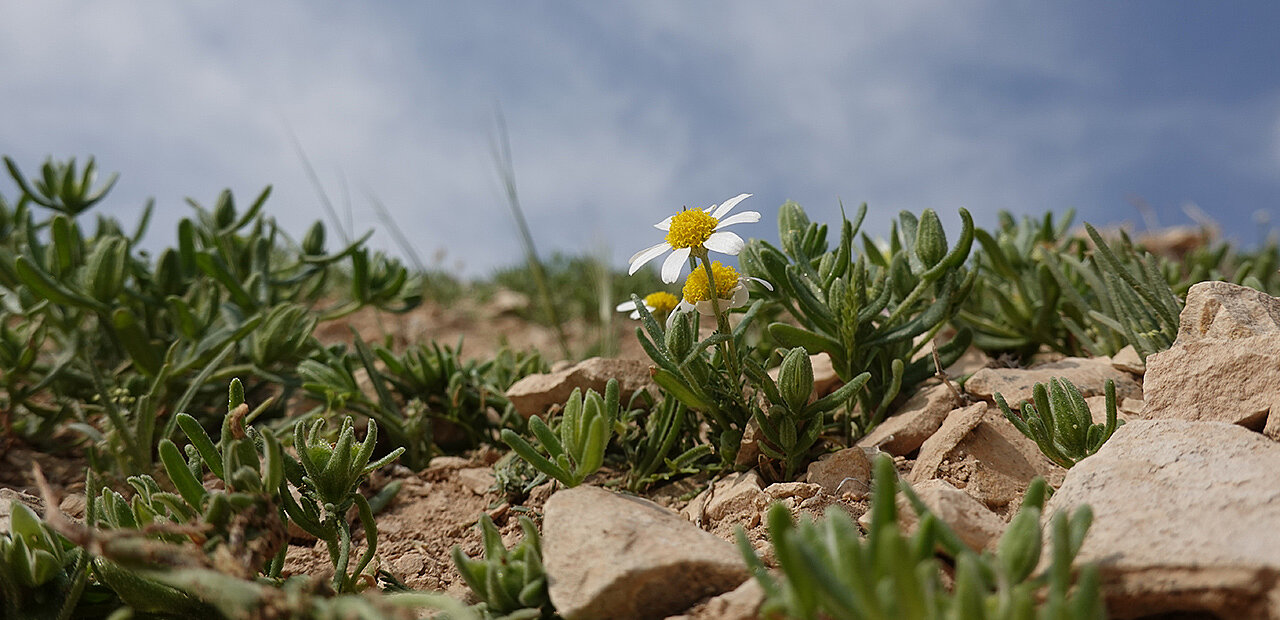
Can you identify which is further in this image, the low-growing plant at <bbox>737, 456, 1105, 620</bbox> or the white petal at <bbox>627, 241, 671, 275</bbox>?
the white petal at <bbox>627, 241, 671, 275</bbox>

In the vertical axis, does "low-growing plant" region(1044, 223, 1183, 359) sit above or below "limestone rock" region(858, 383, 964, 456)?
above

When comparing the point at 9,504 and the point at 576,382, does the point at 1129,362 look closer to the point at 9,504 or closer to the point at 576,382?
the point at 576,382

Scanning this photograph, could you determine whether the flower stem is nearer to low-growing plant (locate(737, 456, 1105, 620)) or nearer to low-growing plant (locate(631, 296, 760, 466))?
low-growing plant (locate(631, 296, 760, 466))

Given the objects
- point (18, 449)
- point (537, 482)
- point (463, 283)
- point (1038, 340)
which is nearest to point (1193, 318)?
point (1038, 340)

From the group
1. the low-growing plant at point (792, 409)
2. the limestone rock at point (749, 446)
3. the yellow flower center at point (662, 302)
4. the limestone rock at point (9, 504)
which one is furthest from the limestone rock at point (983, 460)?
the limestone rock at point (9, 504)

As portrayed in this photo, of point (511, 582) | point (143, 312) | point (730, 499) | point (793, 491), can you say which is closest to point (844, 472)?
point (793, 491)

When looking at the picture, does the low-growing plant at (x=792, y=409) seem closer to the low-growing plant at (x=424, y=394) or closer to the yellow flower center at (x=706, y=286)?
the yellow flower center at (x=706, y=286)

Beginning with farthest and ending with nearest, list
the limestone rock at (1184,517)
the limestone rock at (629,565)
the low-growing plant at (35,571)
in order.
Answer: the low-growing plant at (35,571) → the limestone rock at (629,565) → the limestone rock at (1184,517)

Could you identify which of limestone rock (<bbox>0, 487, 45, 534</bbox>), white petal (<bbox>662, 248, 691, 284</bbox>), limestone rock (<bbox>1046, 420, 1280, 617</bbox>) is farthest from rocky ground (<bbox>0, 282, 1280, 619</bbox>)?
white petal (<bbox>662, 248, 691, 284</bbox>)
